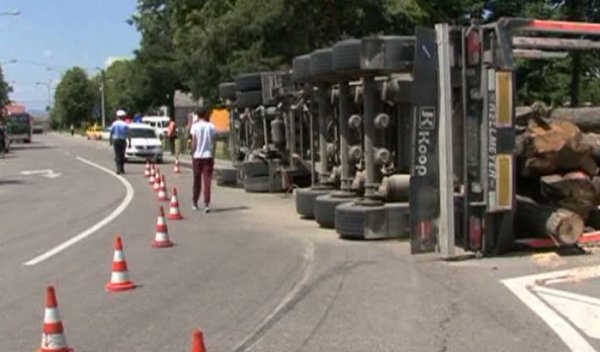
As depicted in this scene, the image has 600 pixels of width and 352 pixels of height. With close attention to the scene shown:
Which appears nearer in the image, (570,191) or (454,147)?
(454,147)

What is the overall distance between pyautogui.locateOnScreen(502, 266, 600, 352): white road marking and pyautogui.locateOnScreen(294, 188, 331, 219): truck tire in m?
5.91

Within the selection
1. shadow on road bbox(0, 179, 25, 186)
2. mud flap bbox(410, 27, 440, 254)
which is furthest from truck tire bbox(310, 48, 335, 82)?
shadow on road bbox(0, 179, 25, 186)

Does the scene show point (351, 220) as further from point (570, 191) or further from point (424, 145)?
point (570, 191)

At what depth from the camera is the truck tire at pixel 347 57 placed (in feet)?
41.5

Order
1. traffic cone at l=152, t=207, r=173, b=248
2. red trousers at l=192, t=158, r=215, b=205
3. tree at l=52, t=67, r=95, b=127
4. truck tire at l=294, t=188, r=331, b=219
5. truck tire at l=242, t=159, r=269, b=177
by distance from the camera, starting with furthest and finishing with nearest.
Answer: tree at l=52, t=67, r=95, b=127 < truck tire at l=242, t=159, r=269, b=177 < red trousers at l=192, t=158, r=215, b=205 < truck tire at l=294, t=188, r=331, b=219 < traffic cone at l=152, t=207, r=173, b=248

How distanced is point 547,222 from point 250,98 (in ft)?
38.0

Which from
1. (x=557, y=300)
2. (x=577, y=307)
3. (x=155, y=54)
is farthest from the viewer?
(x=155, y=54)

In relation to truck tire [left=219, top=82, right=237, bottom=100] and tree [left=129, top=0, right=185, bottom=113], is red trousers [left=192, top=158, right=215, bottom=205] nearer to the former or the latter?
truck tire [left=219, top=82, right=237, bottom=100]

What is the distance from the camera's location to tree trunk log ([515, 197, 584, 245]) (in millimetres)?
11219

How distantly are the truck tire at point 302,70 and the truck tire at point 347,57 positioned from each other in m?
1.68

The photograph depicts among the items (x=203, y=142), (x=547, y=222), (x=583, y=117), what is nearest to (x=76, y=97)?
(x=203, y=142)

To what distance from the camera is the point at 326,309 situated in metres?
8.36

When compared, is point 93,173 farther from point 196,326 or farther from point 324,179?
point 196,326

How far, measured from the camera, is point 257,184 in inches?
865
